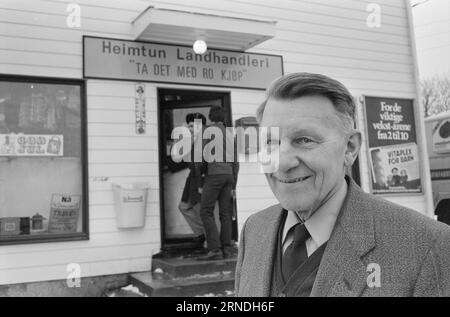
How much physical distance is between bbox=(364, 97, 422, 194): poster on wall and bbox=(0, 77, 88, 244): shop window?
4.26m

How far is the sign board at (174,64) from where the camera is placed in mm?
5211

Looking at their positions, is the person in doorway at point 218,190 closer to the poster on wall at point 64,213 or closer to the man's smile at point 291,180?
the poster on wall at point 64,213

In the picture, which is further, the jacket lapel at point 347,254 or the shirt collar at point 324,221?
the shirt collar at point 324,221

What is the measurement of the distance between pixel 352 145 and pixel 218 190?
3.88 m

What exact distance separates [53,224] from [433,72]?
13.5ft

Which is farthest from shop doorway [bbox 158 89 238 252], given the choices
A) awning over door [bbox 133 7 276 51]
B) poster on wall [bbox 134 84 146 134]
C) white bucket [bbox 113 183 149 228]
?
awning over door [bbox 133 7 276 51]

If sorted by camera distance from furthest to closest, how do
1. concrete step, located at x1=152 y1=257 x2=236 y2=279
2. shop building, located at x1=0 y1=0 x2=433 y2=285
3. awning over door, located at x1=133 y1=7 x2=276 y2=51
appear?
awning over door, located at x1=133 y1=7 x2=276 y2=51 < shop building, located at x1=0 y1=0 x2=433 y2=285 < concrete step, located at x1=152 y1=257 x2=236 y2=279

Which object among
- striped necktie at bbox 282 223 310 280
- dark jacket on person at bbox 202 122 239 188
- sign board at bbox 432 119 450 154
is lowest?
striped necktie at bbox 282 223 310 280

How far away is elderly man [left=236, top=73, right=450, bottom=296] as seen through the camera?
964mm

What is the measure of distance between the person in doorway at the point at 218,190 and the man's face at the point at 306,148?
3.85 meters

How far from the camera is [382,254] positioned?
3.27ft

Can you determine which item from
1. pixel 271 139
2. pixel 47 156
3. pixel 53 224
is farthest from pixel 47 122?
pixel 271 139

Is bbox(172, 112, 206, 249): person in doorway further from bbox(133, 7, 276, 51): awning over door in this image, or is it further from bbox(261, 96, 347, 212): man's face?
bbox(261, 96, 347, 212): man's face

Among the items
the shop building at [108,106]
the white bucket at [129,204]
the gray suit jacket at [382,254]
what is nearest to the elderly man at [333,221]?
the gray suit jacket at [382,254]
